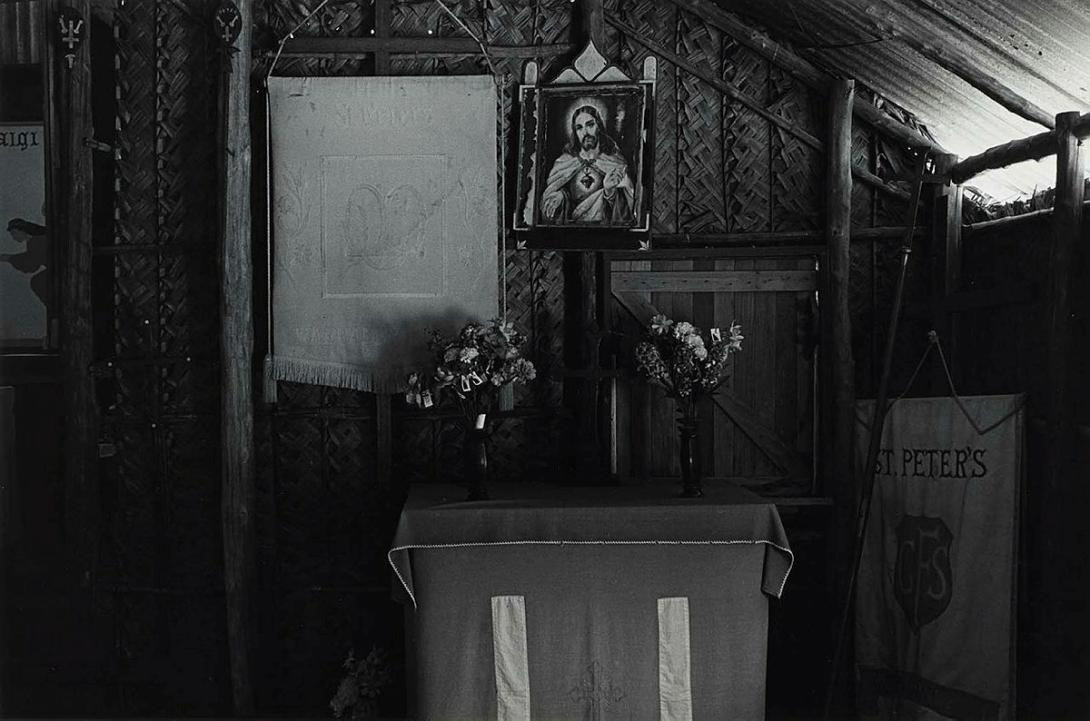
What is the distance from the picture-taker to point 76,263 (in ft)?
15.7

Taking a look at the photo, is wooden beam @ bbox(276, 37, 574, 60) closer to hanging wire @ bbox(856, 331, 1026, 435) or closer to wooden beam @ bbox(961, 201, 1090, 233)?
wooden beam @ bbox(961, 201, 1090, 233)

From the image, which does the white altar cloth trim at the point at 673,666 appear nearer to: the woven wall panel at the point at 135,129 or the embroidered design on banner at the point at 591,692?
the embroidered design on banner at the point at 591,692

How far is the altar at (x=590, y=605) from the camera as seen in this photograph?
13.1 ft

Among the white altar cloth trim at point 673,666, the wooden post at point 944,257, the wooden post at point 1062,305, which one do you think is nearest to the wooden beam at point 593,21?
the wooden post at point 944,257

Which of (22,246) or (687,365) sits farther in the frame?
(22,246)

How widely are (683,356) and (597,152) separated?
46.2 inches

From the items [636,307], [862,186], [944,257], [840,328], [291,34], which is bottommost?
[840,328]

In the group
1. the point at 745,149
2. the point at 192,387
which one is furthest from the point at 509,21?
the point at 192,387

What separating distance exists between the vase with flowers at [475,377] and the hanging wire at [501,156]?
0.49 meters

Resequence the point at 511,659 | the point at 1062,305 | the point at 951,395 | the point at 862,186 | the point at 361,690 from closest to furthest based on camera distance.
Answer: the point at 1062,305 → the point at 511,659 → the point at 951,395 → the point at 361,690 → the point at 862,186

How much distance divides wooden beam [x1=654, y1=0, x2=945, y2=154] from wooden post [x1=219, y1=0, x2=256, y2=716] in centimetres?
223

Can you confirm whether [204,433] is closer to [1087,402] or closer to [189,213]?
[189,213]

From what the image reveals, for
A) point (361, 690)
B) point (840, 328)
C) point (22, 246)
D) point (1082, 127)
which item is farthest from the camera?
point (22, 246)

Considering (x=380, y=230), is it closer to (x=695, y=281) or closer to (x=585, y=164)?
(x=585, y=164)
